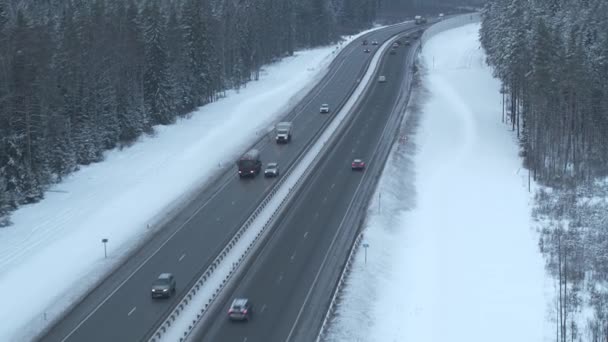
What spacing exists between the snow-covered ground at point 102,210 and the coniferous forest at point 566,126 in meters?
27.1

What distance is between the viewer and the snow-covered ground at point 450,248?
40938 millimetres

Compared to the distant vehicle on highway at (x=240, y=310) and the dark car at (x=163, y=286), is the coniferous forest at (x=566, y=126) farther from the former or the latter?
the dark car at (x=163, y=286)

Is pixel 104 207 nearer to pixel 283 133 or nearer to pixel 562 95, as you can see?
pixel 283 133

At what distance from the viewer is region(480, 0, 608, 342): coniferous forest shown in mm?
50594

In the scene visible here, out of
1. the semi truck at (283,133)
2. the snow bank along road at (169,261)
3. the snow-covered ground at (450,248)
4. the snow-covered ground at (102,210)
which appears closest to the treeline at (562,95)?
the snow-covered ground at (450,248)

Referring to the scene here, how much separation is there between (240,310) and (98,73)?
147 feet

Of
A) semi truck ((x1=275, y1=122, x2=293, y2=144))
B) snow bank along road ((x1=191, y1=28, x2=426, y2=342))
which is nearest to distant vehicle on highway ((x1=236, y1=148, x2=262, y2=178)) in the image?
snow bank along road ((x1=191, y1=28, x2=426, y2=342))

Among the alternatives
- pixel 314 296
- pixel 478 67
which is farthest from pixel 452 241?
pixel 478 67

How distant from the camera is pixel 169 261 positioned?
46656 millimetres

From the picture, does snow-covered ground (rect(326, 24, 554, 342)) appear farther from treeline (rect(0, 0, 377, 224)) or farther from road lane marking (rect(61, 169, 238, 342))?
treeline (rect(0, 0, 377, 224))

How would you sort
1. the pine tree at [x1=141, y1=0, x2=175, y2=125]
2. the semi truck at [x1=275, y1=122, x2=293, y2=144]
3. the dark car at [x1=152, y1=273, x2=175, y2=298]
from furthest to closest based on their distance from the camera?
the pine tree at [x1=141, y1=0, x2=175, y2=125] → the semi truck at [x1=275, y1=122, x2=293, y2=144] → the dark car at [x1=152, y1=273, x2=175, y2=298]

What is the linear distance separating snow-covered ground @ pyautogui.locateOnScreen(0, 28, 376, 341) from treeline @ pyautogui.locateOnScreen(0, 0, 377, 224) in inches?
82.7

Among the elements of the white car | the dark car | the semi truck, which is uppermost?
the white car

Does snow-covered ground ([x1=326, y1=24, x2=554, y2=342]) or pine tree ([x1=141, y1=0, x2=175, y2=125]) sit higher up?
pine tree ([x1=141, y1=0, x2=175, y2=125])
